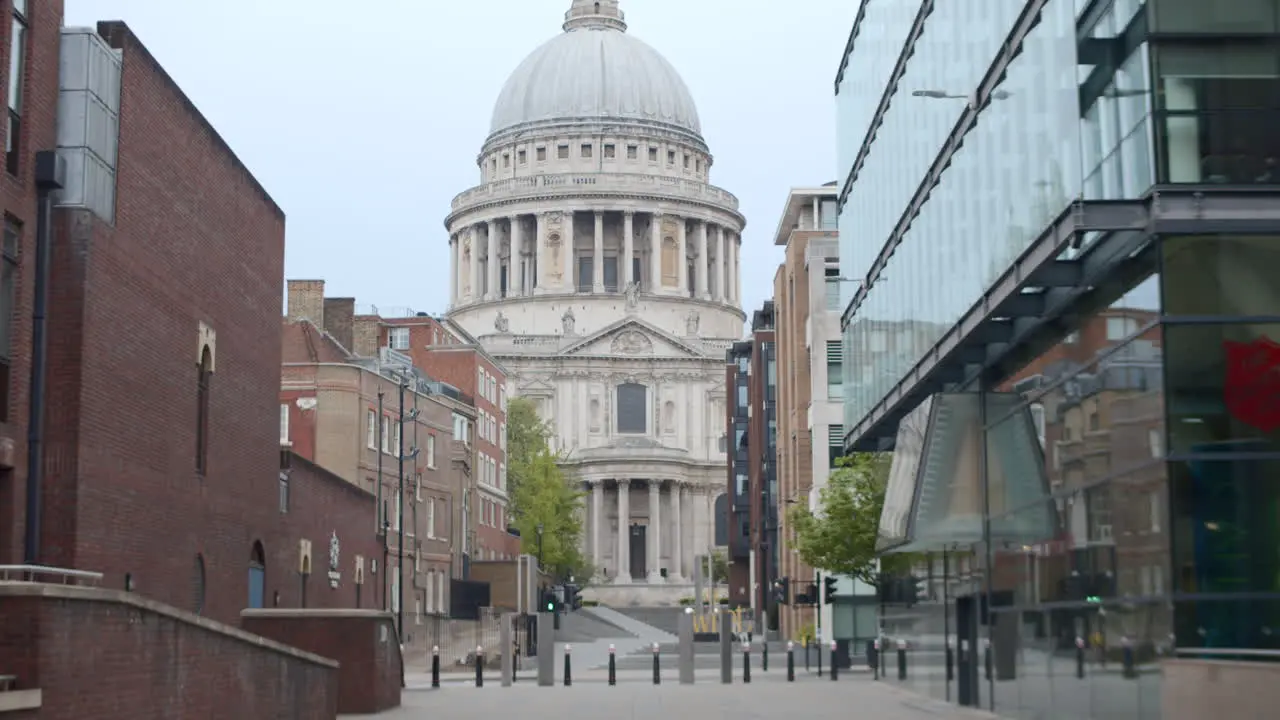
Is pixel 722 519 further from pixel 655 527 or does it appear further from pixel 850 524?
pixel 850 524

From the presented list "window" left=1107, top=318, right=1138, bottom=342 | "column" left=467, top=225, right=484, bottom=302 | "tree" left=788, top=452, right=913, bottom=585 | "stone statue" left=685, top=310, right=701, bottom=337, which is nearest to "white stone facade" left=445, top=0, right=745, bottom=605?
"column" left=467, top=225, right=484, bottom=302

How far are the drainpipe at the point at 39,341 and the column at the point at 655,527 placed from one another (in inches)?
5434

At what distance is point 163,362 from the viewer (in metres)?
29.3

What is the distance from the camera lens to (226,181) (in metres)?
33.8

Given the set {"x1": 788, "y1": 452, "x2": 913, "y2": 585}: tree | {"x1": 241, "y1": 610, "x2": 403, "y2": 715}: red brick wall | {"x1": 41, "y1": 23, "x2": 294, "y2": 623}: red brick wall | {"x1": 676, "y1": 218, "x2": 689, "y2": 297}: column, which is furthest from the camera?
{"x1": 676, "y1": 218, "x2": 689, "y2": 297}: column

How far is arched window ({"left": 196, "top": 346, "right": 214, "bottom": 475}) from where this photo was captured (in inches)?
1257

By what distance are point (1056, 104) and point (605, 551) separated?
14190 cm

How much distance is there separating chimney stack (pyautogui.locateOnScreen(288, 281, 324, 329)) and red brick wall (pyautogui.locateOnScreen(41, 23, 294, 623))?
38.1 meters

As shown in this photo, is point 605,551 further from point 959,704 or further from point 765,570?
point 959,704

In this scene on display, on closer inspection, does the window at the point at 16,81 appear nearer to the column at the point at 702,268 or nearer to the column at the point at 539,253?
the column at the point at 539,253

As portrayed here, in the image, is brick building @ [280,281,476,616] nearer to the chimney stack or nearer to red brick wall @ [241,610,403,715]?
the chimney stack

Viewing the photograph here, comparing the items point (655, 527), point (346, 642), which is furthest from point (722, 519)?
point (346, 642)

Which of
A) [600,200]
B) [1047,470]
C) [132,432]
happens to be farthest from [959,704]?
[600,200]

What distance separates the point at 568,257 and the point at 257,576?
474 ft
